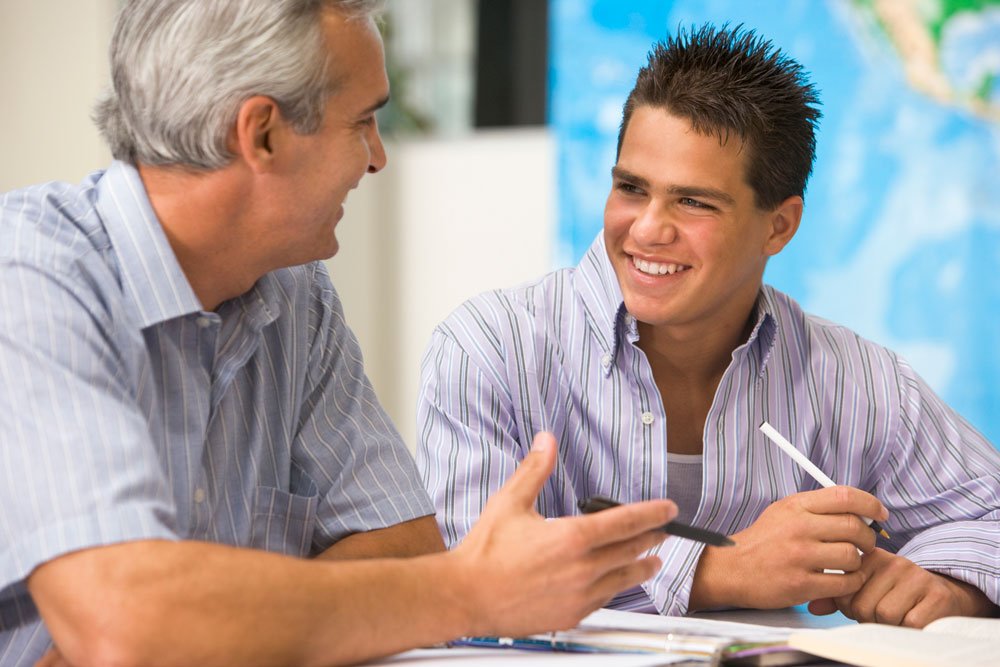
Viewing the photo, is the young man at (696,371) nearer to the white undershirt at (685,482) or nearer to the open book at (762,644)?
the white undershirt at (685,482)

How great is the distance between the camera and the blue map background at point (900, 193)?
11.4 ft

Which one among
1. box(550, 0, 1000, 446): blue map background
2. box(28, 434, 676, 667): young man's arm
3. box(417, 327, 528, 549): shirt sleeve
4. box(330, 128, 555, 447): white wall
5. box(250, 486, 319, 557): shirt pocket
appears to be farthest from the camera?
box(330, 128, 555, 447): white wall

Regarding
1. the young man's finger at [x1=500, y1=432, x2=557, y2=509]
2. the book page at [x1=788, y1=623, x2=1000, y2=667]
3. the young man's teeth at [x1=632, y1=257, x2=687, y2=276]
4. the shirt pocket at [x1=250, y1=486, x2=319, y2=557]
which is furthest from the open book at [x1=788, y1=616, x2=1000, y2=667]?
the young man's teeth at [x1=632, y1=257, x2=687, y2=276]

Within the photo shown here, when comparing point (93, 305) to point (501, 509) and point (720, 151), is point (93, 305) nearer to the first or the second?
point (501, 509)

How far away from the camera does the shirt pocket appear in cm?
137

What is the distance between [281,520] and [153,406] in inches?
10.4

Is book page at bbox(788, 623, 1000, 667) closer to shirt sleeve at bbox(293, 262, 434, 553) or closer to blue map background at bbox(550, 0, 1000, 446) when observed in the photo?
shirt sleeve at bbox(293, 262, 434, 553)

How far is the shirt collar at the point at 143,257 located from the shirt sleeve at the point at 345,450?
28 cm

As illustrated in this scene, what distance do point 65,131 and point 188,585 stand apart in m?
3.02

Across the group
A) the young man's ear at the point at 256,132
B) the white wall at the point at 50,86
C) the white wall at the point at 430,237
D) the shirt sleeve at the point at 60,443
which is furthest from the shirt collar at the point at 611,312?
the white wall at the point at 430,237

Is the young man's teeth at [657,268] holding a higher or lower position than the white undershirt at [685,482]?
higher

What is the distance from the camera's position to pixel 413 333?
457cm

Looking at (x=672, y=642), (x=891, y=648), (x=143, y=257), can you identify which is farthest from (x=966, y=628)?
(x=143, y=257)

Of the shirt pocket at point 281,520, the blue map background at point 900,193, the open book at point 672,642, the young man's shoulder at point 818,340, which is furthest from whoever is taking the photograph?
the blue map background at point 900,193
